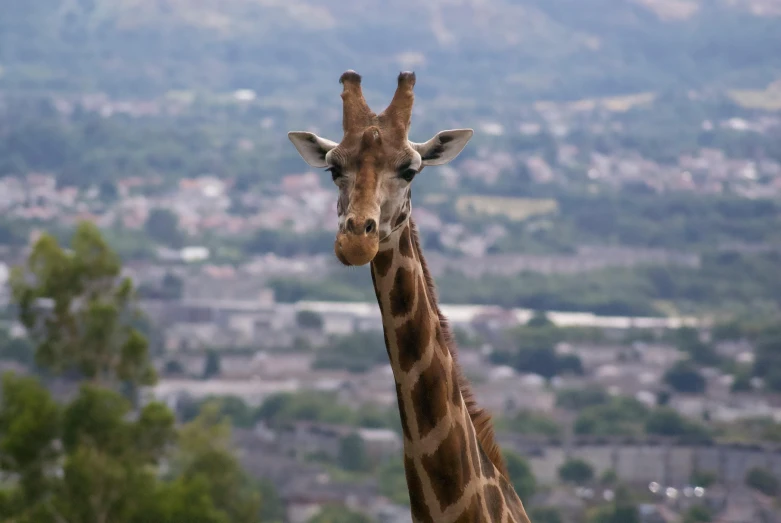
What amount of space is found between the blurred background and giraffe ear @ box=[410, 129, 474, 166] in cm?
760

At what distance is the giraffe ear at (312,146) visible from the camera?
14.9ft

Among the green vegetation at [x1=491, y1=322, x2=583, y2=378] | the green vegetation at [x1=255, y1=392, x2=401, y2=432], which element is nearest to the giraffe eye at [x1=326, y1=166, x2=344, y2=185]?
the green vegetation at [x1=255, y1=392, x2=401, y2=432]

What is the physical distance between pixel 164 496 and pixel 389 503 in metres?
15.7

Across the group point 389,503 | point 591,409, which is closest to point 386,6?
point 591,409

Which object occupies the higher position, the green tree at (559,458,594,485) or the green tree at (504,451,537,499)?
the green tree at (504,451,537,499)

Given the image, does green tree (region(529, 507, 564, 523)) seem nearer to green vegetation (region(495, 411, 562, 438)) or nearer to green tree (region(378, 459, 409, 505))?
green tree (region(378, 459, 409, 505))

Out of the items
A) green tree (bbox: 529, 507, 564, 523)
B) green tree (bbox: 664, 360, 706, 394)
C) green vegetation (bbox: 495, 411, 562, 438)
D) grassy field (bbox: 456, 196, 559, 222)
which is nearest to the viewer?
green tree (bbox: 529, 507, 564, 523)

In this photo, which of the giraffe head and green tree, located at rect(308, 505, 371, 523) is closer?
the giraffe head

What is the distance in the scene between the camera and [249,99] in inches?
4264

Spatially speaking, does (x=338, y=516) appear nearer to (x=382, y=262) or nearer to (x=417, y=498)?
(x=417, y=498)

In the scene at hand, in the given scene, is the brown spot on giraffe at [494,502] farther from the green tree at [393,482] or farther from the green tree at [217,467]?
the green tree at [393,482]

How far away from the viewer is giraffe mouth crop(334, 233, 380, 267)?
3.99 metres

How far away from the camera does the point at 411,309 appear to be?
4.44 meters

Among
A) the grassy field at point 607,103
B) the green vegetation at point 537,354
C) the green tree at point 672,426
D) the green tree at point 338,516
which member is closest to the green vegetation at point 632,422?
the green tree at point 672,426
